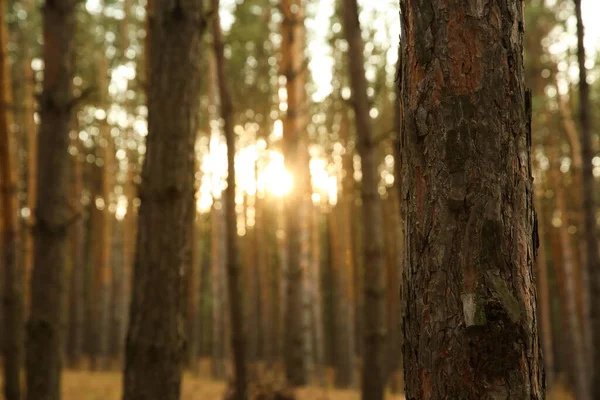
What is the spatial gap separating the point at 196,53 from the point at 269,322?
1571 cm

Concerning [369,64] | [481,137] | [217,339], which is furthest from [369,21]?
[481,137]

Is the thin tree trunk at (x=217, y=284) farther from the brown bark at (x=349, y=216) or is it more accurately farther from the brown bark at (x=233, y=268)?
the brown bark at (x=233, y=268)

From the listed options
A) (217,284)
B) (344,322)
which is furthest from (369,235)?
(217,284)

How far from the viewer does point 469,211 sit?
1.65 m

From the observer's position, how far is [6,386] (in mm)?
6414

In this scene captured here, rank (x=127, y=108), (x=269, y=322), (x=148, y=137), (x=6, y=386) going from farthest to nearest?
(x=269, y=322)
(x=127, y=108)
(x=6, y=386)
(x=148, y=137)

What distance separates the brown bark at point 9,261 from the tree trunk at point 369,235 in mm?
3750

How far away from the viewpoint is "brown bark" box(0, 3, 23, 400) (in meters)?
6.50

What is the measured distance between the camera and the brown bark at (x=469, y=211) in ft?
5.24

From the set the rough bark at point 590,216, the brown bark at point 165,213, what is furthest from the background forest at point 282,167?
the brown bark at point 165,213

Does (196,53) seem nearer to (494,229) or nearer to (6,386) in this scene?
(494,229)

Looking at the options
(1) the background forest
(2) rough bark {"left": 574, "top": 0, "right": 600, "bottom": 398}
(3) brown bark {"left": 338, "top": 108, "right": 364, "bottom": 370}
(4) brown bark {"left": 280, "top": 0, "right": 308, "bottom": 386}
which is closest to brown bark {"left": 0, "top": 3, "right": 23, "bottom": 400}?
(1) the background forest

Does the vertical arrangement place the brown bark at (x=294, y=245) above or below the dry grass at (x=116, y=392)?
above

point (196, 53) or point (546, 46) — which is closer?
point (196, 53)
